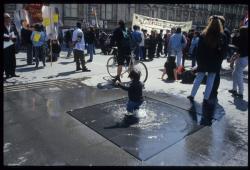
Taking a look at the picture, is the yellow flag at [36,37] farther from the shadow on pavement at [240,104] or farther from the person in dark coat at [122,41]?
the shadow on pavement at [240,104]

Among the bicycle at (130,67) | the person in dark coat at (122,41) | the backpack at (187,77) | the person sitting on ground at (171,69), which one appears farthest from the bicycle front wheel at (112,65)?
the backpack at (187,77)

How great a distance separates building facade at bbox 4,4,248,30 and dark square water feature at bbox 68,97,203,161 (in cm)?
1883

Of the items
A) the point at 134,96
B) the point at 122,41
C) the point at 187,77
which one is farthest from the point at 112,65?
the point at 134,96

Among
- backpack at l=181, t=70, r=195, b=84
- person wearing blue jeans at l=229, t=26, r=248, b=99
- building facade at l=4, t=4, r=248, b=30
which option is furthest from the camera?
building facade at l=4, t=4, r=248, b=30

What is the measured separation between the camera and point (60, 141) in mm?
4000

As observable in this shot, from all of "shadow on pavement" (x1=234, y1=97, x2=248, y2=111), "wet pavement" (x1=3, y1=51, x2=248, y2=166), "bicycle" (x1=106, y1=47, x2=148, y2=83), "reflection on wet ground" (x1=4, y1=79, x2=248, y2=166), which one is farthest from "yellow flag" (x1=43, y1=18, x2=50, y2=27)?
"shadow on pavement" (x1=234, y1=97, x2=248, y2=111)

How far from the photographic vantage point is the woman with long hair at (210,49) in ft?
18.7

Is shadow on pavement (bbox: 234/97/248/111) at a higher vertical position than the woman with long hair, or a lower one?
lower

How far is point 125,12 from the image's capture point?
38125mm

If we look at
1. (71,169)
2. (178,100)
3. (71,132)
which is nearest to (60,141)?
(71,132)

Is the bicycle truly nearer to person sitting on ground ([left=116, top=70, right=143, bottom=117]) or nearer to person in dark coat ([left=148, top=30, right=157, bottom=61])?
person sitting on ground ([left=116, top=70, right=143, bottom=117])

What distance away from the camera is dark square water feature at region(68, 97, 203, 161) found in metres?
3.95

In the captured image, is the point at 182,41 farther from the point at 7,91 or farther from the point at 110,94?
the point at 7,91

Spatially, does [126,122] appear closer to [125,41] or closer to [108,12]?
[125,41]
